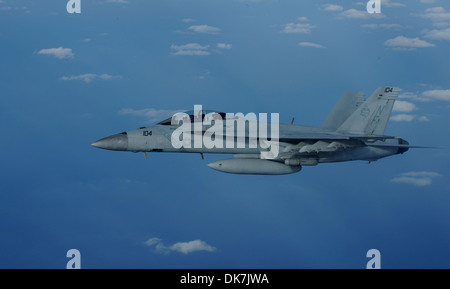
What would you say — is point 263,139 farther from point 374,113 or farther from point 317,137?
point 374,113

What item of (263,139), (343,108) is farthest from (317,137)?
(343,108)

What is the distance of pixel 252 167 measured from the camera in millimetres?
22438

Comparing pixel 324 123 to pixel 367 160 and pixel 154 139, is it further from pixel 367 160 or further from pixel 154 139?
pixel 154 139

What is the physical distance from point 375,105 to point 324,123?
2110mm

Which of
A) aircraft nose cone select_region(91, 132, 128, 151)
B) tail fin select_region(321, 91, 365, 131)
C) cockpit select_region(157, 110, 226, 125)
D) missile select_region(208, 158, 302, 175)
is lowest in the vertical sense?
missile select_region(208, 158, 302, 175)

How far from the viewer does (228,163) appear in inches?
878

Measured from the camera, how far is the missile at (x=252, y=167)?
22266 mm

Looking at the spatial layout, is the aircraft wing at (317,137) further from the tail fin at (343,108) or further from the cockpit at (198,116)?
the cockpit at (198,116)

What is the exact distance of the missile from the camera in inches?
877

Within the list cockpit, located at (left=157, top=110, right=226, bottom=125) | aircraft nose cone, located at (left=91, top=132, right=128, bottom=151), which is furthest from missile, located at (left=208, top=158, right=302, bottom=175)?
aircraft nose cone, located at (left=91, top=132, right=128, bottom=151)

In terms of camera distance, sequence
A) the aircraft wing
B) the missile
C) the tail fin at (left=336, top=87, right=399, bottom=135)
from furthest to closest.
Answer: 1. the tail fin at (left=336, top=87, right=399, bottom=135)
2. the missile
3. the aircraft wing

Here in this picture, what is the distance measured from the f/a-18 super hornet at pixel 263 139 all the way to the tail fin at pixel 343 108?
900 mm

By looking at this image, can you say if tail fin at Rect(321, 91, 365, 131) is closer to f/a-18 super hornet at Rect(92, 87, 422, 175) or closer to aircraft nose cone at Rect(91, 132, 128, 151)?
f/a-18 super hornet at Rect(92, 87, 422, 175)

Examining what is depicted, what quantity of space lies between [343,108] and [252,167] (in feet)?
14.4
